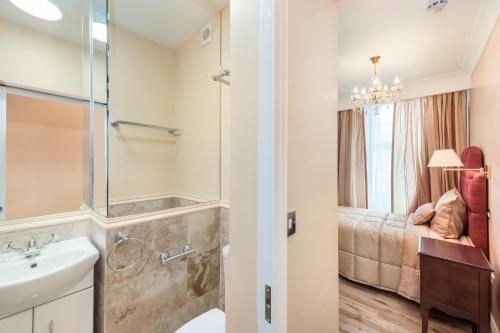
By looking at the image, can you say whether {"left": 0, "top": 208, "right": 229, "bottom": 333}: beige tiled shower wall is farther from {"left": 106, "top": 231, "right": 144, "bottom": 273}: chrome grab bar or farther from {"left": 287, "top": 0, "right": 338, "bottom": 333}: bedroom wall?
{"left": 287, "top": 0, "right": 338, "bottom": 333}: bedroom wall

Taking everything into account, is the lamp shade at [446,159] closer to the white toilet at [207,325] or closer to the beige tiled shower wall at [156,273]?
the beige tiled shower wall at [156,273]

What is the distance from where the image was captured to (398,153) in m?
3.55

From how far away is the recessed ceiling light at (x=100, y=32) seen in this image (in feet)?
5.16

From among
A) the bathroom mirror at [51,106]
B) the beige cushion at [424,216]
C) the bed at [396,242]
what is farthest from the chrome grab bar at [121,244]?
the beige cushion at [424,216]

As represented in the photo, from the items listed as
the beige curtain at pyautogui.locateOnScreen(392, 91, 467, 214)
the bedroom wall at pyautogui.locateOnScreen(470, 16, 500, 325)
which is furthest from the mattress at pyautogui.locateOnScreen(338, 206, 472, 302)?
the beige curtain at pyautogui.locateOnScreen(392, 91, 467, 214)

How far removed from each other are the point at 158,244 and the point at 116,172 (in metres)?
0.77

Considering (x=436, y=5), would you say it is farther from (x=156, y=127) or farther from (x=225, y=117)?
(x=156, y=127)

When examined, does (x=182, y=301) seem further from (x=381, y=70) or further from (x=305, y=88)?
(x=381, y=70)

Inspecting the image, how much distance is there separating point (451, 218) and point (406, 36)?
6.17 ft

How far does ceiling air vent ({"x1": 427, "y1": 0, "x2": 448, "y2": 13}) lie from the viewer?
1631 millimetres

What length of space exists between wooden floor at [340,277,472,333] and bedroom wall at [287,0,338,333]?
732mm

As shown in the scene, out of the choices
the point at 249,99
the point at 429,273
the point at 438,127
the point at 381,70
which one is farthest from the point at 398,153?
the point at 249,99

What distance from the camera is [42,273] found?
1039mm

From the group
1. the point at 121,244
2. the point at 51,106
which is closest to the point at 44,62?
the point at 51,106
